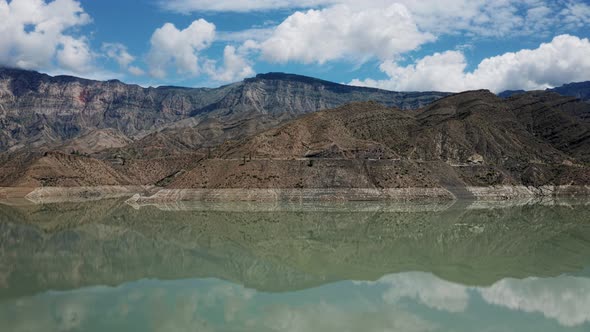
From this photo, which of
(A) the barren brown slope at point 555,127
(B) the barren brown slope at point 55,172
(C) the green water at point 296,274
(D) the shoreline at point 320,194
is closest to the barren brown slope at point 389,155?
(D) the shoreline at point 320,194

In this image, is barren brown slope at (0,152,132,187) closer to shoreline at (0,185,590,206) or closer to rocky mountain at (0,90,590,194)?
rocky mountain at (0,90,590,194)

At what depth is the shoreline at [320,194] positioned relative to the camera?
10900 cm

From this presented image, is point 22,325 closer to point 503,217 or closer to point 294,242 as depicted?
point 294,242

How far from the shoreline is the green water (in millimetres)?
27943

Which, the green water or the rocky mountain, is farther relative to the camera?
the rocky mountain

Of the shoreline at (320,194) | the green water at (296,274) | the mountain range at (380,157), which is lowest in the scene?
the green water at (296,274)

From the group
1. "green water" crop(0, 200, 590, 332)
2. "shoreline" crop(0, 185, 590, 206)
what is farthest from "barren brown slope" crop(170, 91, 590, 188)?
"green water" crop(0, 200, 590, 332)

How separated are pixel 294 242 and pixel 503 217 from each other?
138 ft

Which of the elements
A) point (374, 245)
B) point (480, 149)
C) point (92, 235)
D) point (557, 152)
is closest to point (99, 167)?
point (92, 235)

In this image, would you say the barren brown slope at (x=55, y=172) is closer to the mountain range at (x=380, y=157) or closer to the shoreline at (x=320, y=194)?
the mountain range at (x=380, y=157)

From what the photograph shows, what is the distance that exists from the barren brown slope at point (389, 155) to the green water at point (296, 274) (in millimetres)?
34792

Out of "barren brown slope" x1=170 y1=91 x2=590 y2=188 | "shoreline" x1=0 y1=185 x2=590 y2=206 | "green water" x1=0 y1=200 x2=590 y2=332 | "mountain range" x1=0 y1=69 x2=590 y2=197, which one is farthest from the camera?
"mountain range" x1=0 y1=69 x2=590 y2=197

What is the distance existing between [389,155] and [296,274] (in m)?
86.3

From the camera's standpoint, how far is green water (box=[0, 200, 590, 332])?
1121 inches
